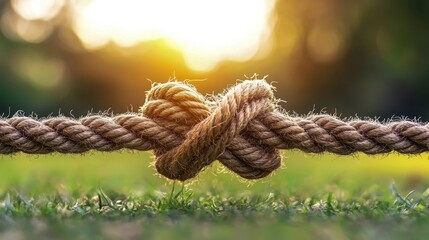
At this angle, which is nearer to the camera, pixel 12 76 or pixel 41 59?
pixel 12 76

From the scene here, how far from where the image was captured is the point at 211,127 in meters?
1.79

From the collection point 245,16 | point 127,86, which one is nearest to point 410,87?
point 245,16

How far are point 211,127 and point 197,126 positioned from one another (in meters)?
0.07

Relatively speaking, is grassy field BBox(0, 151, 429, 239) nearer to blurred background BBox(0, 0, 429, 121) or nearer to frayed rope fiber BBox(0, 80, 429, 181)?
frayed rope fiber BBox(0, 80, 429, 181)

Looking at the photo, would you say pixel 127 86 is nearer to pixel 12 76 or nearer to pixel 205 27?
pixel 205 27

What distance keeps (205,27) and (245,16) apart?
64.3 inches

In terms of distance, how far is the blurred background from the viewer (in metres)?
15.5

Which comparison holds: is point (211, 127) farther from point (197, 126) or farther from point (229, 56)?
point (229, 56)

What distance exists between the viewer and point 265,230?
137 centimetres

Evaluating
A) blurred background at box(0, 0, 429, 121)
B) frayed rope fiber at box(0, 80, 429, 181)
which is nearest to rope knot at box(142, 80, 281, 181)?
frayed rope fiber at box(0, 80, 429, 181)

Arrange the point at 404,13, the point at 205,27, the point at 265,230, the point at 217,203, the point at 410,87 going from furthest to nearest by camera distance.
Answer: the point at 205,27
the point at 410,87
the point at 404,13
the point at 217,203
the point at 265,230

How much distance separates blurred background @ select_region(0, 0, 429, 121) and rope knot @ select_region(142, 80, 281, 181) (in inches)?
459

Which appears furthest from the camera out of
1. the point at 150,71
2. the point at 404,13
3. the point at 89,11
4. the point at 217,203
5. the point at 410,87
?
the point at 89,11

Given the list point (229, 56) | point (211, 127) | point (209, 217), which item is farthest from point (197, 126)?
point (229, 56)
